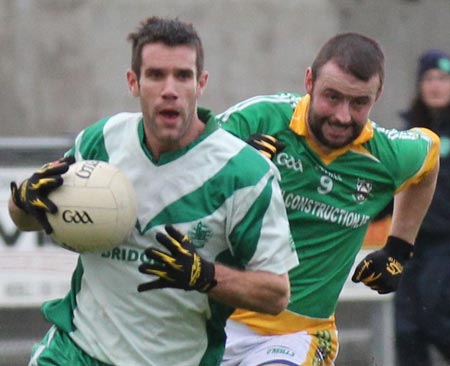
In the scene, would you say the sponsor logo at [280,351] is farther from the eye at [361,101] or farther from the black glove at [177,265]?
the black glove at [177,265]

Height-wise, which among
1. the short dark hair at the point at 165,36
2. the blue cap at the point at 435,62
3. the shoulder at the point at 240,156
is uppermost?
the short dark hair at the point at 165,36

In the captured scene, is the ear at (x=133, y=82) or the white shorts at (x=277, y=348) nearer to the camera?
the ear at (x=133, y=82)

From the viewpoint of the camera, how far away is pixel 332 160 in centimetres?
595

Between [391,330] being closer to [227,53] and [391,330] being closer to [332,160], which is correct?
[332,160]

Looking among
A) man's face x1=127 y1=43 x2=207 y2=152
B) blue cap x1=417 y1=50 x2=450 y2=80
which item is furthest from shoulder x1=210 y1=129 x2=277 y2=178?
blue cap x1=417 y1=50 x2=450 y2=80

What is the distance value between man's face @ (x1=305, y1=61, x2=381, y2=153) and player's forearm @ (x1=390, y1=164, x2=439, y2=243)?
26.8 inches

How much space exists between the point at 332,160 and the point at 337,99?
33 cm

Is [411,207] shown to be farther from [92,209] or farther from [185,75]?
[92,209]

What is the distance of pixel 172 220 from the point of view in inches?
193

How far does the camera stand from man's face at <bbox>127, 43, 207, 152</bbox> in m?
4.81

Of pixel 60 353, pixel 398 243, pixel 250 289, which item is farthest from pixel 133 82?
pixel 398 243

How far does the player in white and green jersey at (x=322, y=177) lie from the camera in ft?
18.9

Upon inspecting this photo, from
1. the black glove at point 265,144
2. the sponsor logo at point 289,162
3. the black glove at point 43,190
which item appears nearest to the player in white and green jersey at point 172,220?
the black glove at point 43,190

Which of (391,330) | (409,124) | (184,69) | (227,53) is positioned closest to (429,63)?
(409,124)
